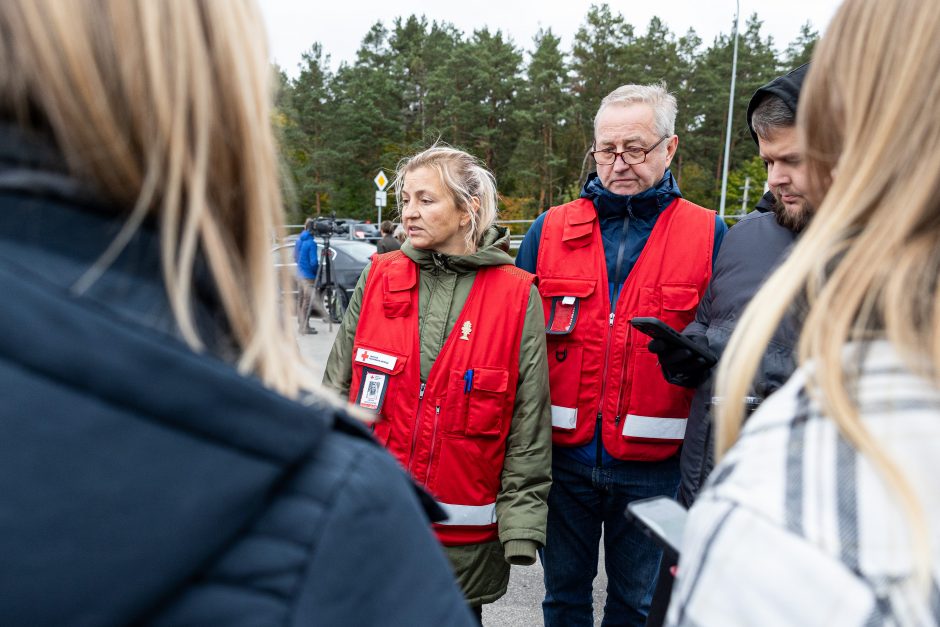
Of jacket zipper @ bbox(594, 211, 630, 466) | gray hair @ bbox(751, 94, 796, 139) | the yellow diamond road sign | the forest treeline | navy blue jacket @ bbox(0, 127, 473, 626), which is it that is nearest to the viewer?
navy blue jacket @ bbox(0, 127, 473, 626)

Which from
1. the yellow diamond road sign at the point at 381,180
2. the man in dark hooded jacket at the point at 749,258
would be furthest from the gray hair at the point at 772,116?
the yellow diamond road sign at the point at 381,180

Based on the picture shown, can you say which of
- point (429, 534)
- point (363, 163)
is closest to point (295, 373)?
point (429, 534)

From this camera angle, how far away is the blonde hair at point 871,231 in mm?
696

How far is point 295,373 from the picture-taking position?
2.46ft

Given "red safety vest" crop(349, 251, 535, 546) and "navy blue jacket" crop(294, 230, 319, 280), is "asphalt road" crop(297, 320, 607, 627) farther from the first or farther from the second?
"navy blue jacket" crop(294, 230, 319, 280)

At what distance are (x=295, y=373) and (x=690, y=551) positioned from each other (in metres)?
0.49

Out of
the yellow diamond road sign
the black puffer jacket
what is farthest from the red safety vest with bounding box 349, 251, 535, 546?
the yellow diamond road sign

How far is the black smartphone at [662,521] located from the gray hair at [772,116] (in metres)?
1.69

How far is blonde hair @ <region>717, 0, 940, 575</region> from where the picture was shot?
696 millimetres

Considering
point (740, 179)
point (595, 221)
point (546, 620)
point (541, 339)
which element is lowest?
point (546, 620)

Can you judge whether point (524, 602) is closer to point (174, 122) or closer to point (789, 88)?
point (789, 88)

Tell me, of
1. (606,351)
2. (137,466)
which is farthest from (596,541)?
(137,466)

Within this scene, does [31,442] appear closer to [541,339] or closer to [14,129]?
[14,129]

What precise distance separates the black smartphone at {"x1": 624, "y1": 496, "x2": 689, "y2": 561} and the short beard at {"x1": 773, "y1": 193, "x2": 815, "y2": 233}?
148 centimetres
